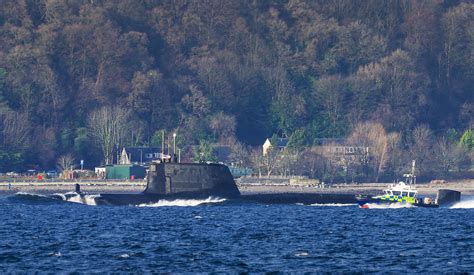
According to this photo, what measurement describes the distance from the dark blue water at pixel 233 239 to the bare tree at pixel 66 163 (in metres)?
52.0

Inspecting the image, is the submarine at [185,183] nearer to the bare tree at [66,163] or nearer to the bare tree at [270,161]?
the bare tree at [66,163]

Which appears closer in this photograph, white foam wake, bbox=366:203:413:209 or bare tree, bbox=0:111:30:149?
white foam wake, bbox=366:203:413:209

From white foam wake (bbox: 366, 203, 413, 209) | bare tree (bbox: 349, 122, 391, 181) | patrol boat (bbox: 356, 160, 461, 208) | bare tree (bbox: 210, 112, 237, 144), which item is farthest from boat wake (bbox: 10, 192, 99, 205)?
bare tree (bbox: 210, 112, 237, 144)

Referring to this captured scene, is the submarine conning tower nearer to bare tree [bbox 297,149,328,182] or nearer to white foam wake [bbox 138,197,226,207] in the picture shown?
white foam wake [bbox 138,197,226,207]

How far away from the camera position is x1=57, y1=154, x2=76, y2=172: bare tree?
143 m

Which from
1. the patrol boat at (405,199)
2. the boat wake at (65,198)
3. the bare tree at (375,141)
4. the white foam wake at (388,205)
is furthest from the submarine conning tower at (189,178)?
the bare tree at (375,141)

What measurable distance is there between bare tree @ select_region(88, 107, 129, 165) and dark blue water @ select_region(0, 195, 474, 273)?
5413cm

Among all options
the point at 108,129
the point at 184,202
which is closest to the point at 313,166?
the point at 108,129

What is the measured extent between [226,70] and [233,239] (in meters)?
106

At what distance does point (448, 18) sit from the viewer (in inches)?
7259

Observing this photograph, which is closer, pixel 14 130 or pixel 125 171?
pixel 125 171

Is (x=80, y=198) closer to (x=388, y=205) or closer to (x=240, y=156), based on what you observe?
(x=388, y=205)

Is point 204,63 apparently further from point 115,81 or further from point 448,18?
point 448,18

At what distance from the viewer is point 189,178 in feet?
273
